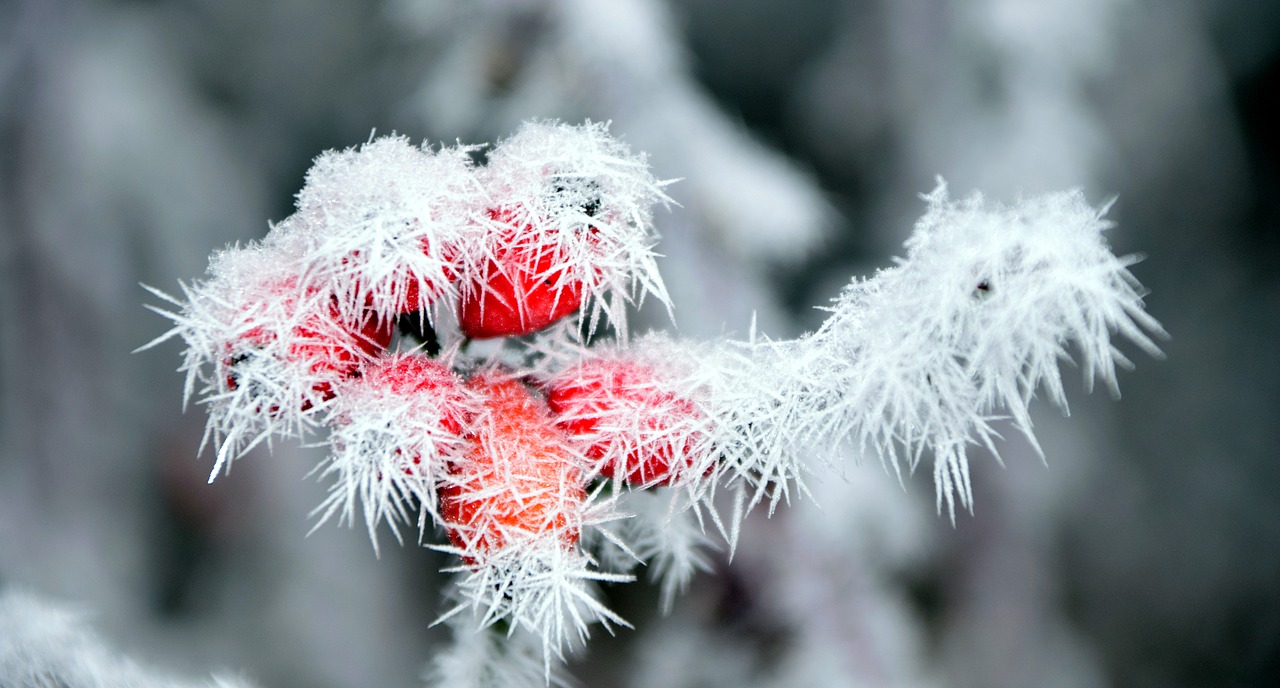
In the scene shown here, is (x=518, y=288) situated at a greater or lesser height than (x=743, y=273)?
lesser

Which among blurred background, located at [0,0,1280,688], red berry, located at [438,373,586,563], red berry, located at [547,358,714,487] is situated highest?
blurred background, located at [0,0,1280,688]

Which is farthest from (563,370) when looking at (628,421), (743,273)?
(743,273)

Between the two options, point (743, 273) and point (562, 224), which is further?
point (743, 273)

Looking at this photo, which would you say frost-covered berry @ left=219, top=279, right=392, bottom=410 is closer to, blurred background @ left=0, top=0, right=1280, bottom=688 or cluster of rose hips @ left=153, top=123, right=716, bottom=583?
cluster of rose hips @ left=153, top=123, right=716, bottom=583

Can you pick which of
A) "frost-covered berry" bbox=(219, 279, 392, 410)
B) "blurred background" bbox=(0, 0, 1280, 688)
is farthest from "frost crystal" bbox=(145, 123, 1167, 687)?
"blurred background" bbox=(0, 0, 1280, 688)

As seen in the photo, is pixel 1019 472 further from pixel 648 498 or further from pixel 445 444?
pixel 445 444

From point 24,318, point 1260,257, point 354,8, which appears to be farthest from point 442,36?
point 1260,257

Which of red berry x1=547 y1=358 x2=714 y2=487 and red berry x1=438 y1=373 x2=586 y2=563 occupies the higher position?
red berry x1=547 y1=358 x2=714 y2=487

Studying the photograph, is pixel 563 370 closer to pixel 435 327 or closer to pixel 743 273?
pixel 435 327
